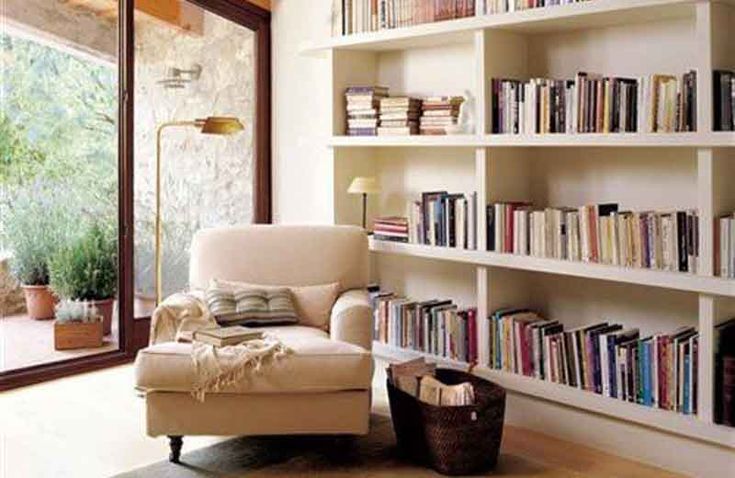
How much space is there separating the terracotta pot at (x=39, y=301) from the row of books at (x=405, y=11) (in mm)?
2102

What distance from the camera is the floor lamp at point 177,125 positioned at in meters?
4.45

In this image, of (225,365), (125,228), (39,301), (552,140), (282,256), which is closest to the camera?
(225,365)

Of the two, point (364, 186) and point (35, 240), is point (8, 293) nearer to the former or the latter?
point (35, 240)

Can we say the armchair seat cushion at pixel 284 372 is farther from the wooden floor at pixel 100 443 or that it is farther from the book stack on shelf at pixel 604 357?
the book stack on shelf at pixel 604 357

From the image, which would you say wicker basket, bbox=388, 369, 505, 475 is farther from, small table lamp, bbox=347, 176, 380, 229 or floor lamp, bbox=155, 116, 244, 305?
floor lamp, bbox=155, 116, 244, 305

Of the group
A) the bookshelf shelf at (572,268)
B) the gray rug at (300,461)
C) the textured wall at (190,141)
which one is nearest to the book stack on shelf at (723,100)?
the bookshelf shelf at (572,268)

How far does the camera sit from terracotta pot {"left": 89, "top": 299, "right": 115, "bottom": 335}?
4879 mm

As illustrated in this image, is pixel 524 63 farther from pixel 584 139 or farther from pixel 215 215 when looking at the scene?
pixel 215 215

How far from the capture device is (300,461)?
3.44m

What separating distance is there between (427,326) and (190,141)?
1.94 metres

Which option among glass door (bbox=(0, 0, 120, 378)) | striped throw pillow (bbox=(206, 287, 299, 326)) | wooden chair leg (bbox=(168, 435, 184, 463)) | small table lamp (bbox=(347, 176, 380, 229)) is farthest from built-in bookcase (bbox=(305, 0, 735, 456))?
wooden chair leg (bbox=(168, 435, 184, 463))

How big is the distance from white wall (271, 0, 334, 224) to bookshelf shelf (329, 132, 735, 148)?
500mm

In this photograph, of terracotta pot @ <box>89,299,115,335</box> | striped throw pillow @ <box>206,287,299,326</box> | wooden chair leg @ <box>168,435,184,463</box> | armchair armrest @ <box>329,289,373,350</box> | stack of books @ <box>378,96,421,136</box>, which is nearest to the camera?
wooden chair leg @ <box>168,435,184,463</box>

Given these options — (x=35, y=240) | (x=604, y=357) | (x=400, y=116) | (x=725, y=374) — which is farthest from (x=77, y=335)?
(x=725, y=374)
